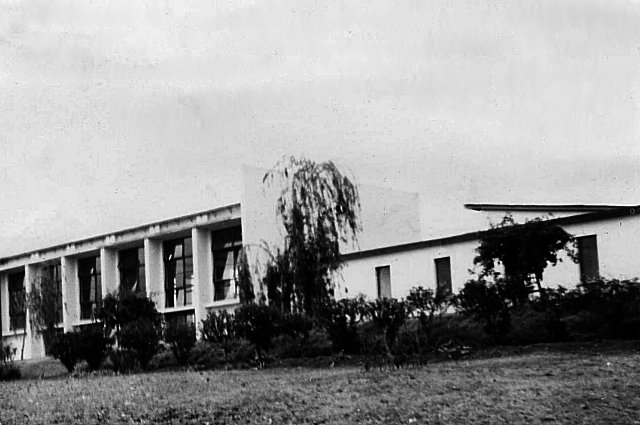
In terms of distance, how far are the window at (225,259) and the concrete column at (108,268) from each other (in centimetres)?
689

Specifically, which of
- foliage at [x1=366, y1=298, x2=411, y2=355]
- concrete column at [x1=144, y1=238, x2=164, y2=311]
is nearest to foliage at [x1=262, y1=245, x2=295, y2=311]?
foliage at [x1=366, y1=298, x2=411, y2=355]

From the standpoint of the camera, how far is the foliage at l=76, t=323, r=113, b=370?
2581cm

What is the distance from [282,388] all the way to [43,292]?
3264cm

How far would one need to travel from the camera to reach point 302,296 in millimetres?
27266

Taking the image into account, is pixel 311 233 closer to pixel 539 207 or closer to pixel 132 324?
pixel 132 324

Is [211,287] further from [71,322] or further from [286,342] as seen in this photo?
[286,342]

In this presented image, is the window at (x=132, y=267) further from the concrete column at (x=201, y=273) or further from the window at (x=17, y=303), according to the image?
the concrete column at (x=201, y=273)

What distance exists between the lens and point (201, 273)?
41.1 meters

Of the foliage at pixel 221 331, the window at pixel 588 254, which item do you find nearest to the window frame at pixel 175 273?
the foliage at pixel 221 331

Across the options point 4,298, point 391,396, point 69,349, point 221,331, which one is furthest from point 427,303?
point 4,298

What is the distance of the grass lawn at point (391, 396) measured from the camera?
11375mm

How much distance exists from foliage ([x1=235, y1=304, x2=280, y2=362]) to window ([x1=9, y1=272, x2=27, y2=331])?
26.5 metres

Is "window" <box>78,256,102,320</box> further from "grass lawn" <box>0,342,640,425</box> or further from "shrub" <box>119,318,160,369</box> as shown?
"grass lawn" <box>0,342,640,425</box>

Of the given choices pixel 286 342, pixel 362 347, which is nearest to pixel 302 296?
pixel 286 342
